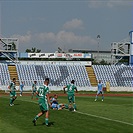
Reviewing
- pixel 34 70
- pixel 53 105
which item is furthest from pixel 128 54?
pixel 53 105

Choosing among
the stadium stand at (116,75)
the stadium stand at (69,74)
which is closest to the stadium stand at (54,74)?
the stadium stand at (69,74)

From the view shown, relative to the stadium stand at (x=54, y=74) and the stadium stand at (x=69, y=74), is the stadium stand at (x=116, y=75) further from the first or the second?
the stadium stand at (x=54, y=74)

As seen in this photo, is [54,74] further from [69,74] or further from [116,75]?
[116,75]

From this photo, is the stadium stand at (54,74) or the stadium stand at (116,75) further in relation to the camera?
the stadium stand at (116,75)

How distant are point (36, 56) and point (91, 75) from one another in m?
48.5

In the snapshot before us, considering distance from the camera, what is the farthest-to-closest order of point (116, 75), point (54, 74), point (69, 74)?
1. point (116, 75)
2. point (69, 74)
3. point (54, 74)

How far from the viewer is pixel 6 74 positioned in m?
62.8

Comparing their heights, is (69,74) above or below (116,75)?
above

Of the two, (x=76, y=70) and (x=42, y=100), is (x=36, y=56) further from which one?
(x=42, y=100)

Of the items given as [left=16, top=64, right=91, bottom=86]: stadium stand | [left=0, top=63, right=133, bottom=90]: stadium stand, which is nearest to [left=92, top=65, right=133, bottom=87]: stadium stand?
[left=0, top=63, right=133, bottom=90]: stadium stand

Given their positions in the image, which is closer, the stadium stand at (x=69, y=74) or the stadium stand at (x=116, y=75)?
the stadium stand at (x=69, y=74)

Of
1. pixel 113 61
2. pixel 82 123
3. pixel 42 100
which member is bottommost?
pixel 82 123

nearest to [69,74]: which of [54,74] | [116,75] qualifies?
[54,74]

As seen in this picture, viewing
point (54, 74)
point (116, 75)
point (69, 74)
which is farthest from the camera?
point (116, 75)
